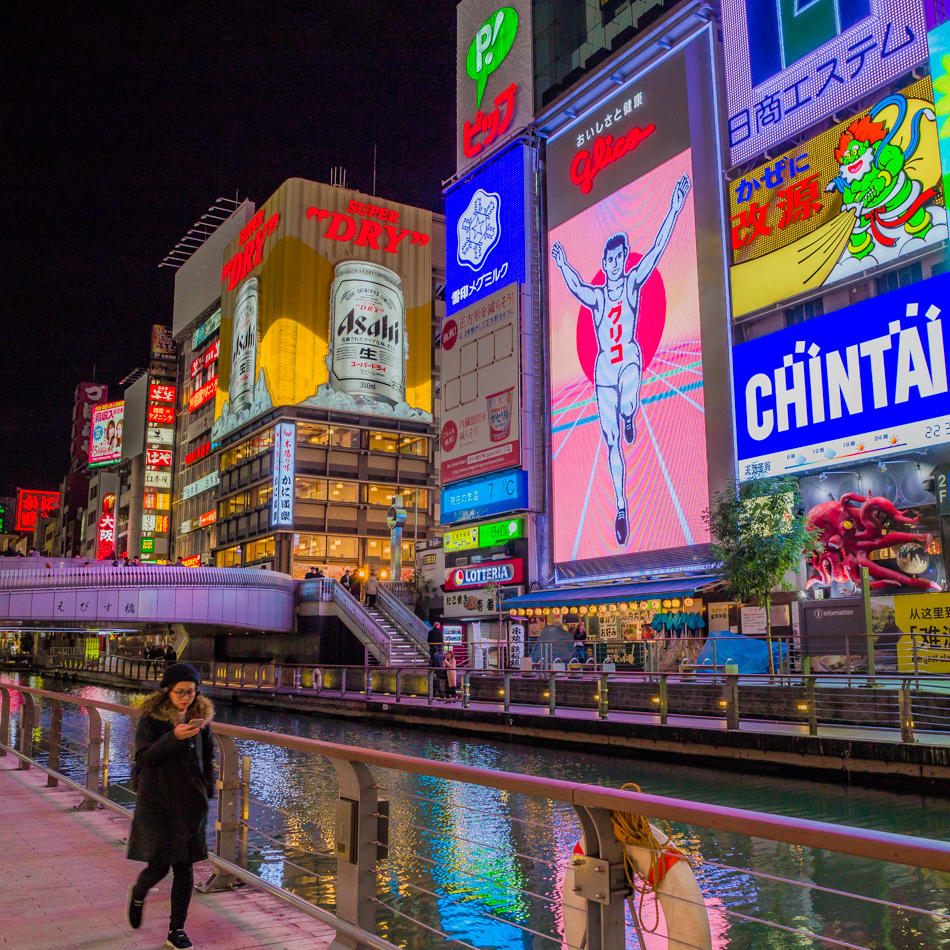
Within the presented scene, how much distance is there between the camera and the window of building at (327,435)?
2756 inches

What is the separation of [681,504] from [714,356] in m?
5.59

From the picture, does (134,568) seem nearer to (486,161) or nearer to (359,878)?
(486,161)

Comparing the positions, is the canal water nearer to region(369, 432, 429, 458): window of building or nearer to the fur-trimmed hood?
the fur-trimmed hood

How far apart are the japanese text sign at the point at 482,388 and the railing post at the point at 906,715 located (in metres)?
31.1

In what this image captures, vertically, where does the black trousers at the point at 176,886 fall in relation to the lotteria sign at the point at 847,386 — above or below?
below

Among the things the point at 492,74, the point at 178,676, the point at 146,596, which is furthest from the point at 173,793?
the point at 492,74

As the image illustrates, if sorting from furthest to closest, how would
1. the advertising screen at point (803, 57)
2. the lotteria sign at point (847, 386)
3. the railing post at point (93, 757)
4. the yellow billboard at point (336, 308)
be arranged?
the yellow billboard at point (336, 308)
the advertising screen at point (803, 57)
the lotteria sign at point (847, 386)
the railing post at point (93, 757)

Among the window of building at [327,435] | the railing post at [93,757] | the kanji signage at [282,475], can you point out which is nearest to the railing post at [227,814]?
the railing post at [93,757]

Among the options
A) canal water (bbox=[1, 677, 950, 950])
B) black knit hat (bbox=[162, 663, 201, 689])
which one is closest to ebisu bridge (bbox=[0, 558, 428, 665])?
canal water (bbox=[1, 677, 950, 950])

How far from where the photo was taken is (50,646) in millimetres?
96375

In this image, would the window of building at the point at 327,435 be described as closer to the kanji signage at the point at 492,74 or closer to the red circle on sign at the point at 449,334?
the red circle on sign at the point at 449,334

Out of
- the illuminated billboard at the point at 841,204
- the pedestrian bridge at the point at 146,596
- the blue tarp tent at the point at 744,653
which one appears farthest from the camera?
the pedestrian bridge at the point at 146,596

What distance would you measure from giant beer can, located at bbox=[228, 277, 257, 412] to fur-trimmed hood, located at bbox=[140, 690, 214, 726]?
7116 cm

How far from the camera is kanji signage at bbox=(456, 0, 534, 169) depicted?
5062 cm
